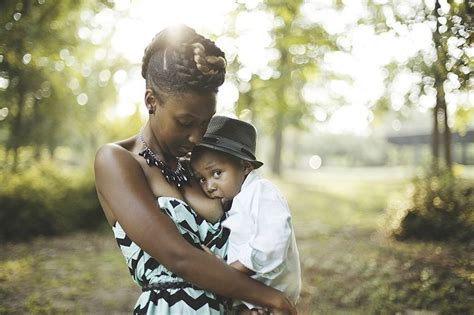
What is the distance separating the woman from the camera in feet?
5.26

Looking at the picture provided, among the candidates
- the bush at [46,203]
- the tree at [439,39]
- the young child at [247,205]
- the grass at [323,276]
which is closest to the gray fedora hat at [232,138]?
the young child at [247,205]

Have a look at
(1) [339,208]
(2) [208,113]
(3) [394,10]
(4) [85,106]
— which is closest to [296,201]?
(1) [339,208]

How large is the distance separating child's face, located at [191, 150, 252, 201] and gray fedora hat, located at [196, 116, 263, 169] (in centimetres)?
6

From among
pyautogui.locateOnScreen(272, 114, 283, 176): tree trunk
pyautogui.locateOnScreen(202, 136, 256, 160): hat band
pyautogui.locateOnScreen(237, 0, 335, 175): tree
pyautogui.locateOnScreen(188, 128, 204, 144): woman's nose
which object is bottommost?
pyautogui.locateOnScreen(272, 114, 283, 176): tree trunk

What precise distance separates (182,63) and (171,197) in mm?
492

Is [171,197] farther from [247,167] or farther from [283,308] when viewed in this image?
[283,308]

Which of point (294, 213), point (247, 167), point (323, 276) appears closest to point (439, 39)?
point (247, 167)

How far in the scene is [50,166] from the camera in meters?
10.7

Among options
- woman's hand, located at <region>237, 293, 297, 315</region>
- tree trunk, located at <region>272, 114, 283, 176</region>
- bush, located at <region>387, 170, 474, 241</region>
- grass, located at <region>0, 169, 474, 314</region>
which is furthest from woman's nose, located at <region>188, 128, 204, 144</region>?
tree trunk, located at <region>272, 114, 283, 176</region>

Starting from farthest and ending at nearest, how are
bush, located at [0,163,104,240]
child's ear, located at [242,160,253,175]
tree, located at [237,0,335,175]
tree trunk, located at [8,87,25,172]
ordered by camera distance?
tree trunk, located at [8,87,25,172] → bush, located at [0,163,104,240] → tree, located at [237,0,335,175] → child's ear, located at [242,160,253,175]

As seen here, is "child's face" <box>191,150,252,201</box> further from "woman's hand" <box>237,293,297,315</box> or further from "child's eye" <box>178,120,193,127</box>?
"woman's hand" <box>237,293,297,315</box>

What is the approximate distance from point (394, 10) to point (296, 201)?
41.2 ft

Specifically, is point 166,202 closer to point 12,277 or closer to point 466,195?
point 12,277

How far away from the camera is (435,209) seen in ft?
26.2
